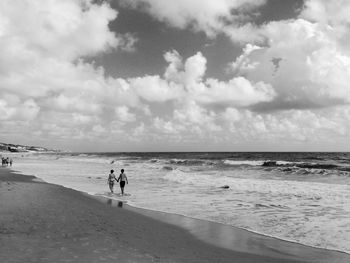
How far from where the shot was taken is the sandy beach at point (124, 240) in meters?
8.54

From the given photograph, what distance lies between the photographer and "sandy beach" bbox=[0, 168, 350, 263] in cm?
854

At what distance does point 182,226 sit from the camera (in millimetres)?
13047

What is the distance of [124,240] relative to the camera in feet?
33.1

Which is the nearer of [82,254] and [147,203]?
[82,254]

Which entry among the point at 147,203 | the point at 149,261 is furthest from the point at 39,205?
the point at 149,261

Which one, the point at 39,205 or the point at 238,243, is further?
the point at 39,205

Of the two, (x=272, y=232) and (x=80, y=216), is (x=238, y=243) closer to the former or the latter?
(x=272, y=232)

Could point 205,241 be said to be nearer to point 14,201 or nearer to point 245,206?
point 245,206

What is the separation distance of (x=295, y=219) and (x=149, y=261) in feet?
26.4

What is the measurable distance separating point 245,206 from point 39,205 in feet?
31.5

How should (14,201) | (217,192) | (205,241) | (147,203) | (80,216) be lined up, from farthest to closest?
(217,192) < (147,203) < (14,201) < (80,216) < (205,241)

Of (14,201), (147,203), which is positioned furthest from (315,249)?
(14,201)

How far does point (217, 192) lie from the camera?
891 inches

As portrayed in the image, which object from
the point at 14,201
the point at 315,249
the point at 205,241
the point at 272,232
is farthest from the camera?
the point at 14,201
